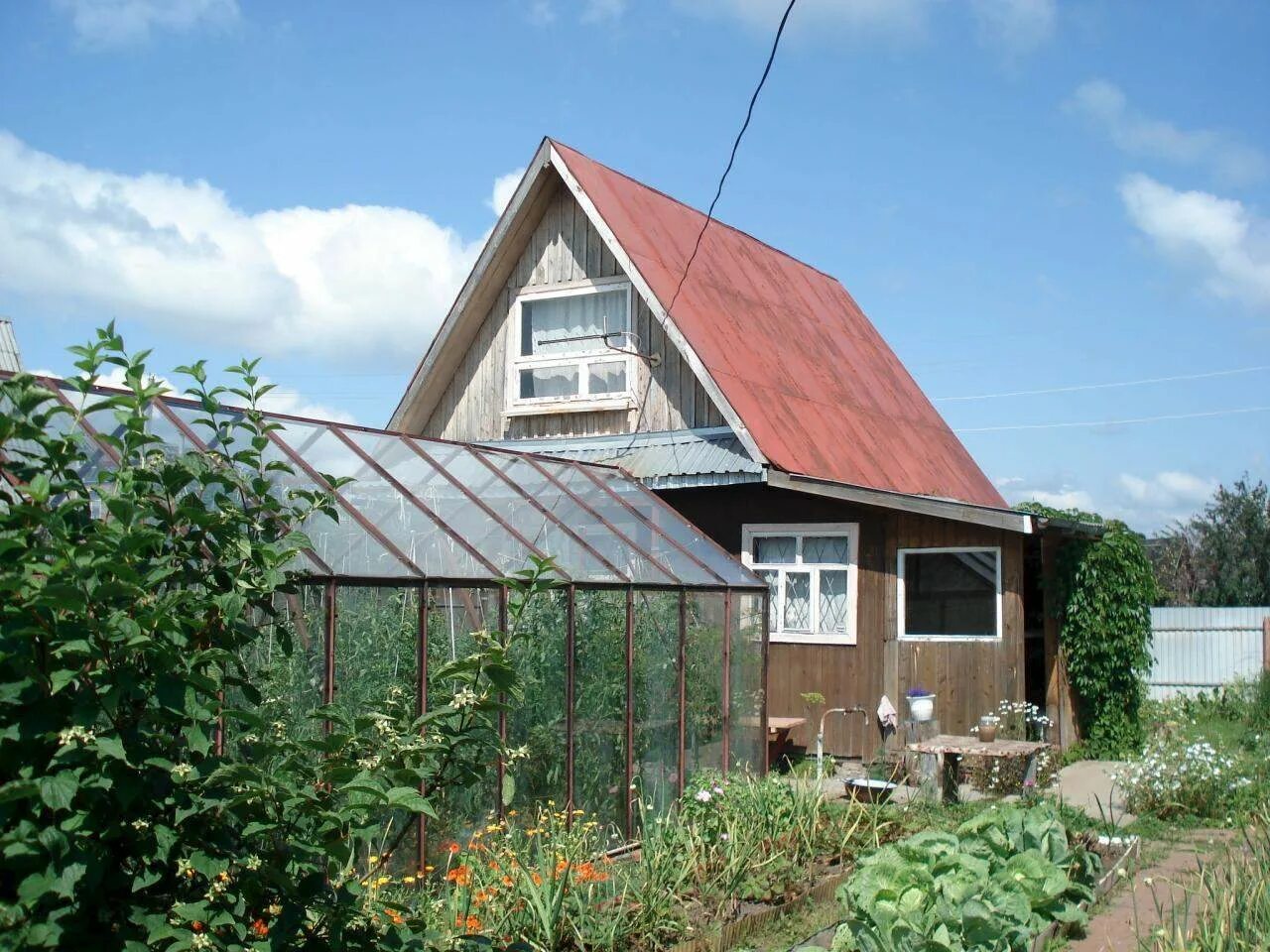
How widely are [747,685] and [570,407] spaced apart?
507 cm

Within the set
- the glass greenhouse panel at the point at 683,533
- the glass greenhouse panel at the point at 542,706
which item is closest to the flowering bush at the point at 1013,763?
the glass greenhouse panel at the point at 683,533

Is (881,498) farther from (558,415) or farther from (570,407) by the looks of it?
(558,415)

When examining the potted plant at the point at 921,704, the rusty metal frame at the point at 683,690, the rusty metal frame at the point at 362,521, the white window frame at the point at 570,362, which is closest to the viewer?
the rusty metal frame at the point at 362,521

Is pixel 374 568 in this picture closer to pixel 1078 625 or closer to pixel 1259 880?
pixel 1259 880

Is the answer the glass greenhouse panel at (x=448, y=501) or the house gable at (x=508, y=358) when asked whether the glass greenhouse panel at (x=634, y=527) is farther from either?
the house gable at (x=508, y=358)

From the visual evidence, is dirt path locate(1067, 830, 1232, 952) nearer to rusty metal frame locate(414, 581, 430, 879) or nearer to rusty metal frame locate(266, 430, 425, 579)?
rusty metal frame locate(414, 581, 430, 879)

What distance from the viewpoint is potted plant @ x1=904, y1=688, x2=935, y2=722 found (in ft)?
42.2

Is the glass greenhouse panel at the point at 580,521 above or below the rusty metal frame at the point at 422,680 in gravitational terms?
above

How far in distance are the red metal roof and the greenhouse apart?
2762 mm

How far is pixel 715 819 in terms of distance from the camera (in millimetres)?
8219

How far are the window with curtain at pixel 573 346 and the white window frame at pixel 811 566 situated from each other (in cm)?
220

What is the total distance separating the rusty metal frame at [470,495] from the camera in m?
9.16

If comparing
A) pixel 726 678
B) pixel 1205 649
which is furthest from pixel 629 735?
pixel 1205 649

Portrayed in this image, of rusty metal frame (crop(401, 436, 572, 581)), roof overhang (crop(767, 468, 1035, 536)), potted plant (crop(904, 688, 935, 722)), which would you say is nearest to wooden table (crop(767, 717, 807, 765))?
potted plant (crop(904, 688, 935, 722))
